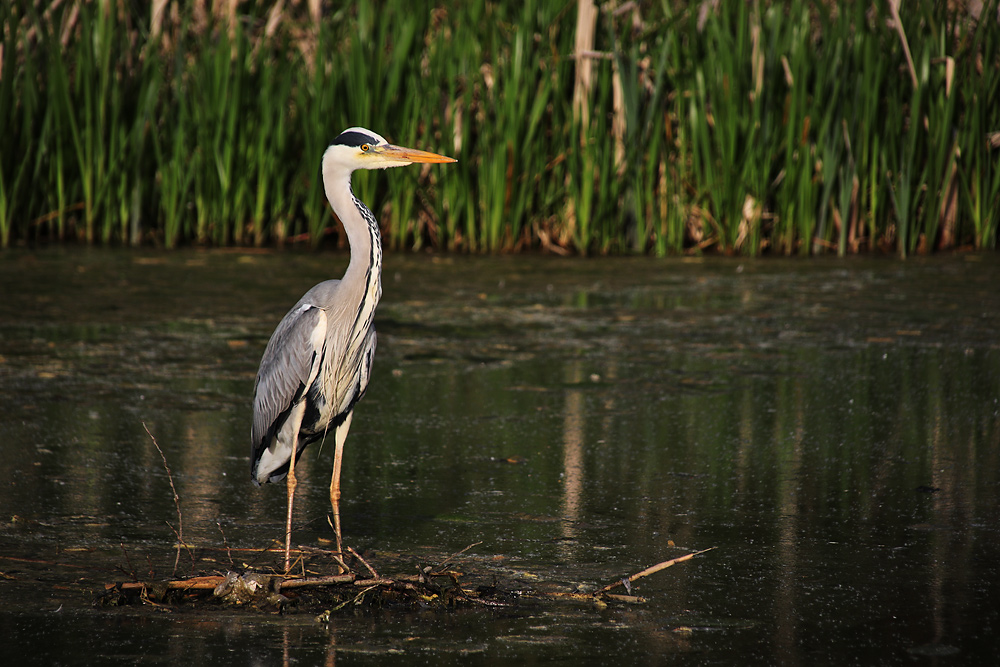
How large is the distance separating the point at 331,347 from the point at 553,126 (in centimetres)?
568

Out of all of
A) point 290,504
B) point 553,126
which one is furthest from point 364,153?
point 553,126

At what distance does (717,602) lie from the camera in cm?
300

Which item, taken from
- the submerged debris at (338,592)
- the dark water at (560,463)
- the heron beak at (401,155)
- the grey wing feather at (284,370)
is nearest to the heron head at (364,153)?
the heron beak at (401,155)

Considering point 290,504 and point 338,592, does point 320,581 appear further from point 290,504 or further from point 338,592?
point 290,504

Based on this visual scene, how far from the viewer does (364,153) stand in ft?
12.7

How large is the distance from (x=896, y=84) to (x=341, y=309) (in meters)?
6.34

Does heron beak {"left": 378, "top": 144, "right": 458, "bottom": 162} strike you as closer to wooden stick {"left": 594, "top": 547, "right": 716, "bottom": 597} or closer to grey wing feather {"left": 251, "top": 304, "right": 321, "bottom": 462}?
grey wing feather {"left": 251, "top": 304, "right": 321, "bottom": 462}

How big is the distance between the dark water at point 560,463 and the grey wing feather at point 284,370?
288 millimetres

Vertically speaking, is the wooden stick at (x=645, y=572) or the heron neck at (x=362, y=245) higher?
the heron neck at (x=362, y=245)

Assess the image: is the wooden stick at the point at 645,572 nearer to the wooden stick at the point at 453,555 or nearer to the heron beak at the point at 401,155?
the wooden stick at the point at 453,555

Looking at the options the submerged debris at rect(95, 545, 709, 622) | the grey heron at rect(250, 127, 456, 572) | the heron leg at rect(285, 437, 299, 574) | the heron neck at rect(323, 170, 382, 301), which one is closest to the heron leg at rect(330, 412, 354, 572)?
the grey heron at rect(250, 127, 456, 572)

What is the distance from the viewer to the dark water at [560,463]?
2807 millimetres

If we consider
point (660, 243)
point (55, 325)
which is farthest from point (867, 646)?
point (660, 243)

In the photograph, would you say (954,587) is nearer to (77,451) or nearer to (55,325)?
(77,451)
